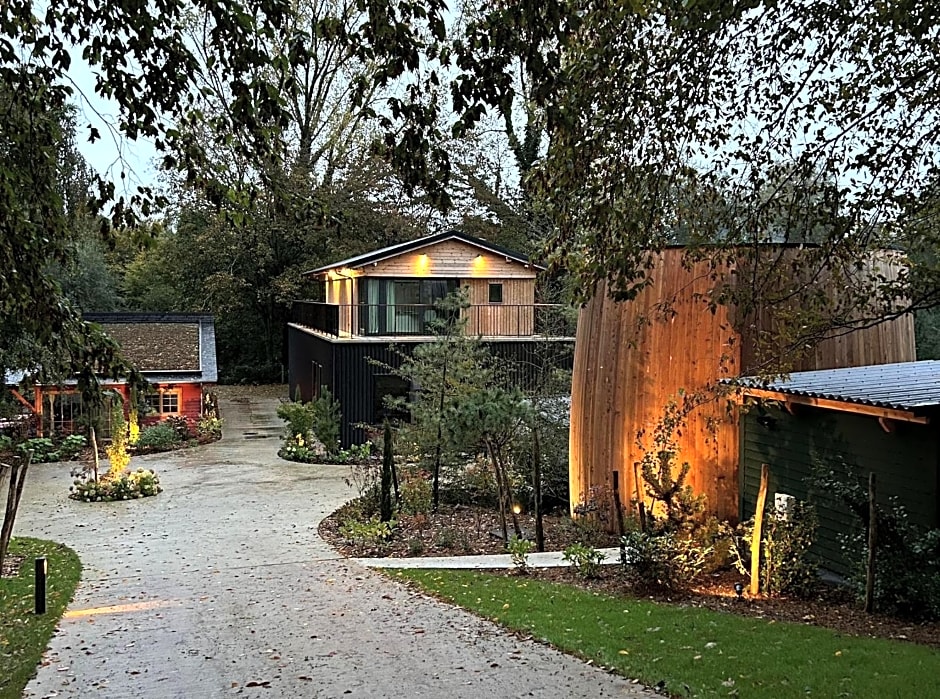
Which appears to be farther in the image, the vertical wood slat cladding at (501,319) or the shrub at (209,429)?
the vertical wood slat cladding at (501,319)

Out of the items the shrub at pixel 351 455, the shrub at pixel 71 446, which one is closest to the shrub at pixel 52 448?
Result: the shrub at pixel 71 446

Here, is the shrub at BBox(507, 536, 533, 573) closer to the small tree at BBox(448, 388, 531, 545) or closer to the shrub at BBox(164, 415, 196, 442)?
the small tree at BBox(448, 388, 531, 545)

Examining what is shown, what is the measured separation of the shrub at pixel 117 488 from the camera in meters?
15.4

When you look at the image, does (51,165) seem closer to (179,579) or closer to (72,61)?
(72,61)

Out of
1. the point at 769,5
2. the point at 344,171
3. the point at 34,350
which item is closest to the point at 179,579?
the point at 34,350

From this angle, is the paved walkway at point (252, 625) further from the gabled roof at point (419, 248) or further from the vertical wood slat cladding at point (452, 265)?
the vertical wood slat cladding at point (452, 265)

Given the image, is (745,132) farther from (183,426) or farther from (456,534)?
(183,426)

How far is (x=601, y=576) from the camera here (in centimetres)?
954

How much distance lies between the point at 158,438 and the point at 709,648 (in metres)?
17.2

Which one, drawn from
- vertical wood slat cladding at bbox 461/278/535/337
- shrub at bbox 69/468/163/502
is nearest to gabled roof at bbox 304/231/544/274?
vertical wood slat cladding at bbox 461/278/535/337

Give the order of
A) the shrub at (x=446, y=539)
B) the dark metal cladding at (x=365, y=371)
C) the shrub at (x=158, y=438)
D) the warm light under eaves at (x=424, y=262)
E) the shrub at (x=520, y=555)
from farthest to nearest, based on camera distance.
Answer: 1. the warm light under eaves at (x=424, y=262)
2. the dark metal cladding at (x=365, y=371)
3. the shrub at (x=158, y=438)
4. the shrub at (x=446, y=539)
5. the shrub at (x=520, y=555)

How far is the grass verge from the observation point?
22.0ft

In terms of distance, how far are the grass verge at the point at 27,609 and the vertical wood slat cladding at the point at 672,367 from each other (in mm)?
6458

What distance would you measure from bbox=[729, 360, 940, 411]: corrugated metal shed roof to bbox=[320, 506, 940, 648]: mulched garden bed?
1.86m
